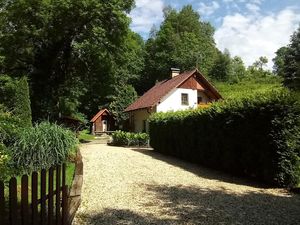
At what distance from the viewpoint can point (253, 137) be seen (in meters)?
13.5

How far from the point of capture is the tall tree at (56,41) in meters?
31.2

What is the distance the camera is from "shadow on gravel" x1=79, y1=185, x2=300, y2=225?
8477 mm

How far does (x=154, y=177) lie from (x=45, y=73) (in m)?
22.1

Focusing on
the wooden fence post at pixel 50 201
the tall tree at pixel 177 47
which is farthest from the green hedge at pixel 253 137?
the tall tree at pixel 177 47

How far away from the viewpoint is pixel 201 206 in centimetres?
973

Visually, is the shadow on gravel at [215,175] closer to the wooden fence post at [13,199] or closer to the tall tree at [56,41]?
the wooden fence post at [13,199]

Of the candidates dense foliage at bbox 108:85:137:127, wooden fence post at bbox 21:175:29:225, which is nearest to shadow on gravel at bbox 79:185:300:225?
wooden fence post at bbox 21:175:29:225

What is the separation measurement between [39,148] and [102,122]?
1889 inches

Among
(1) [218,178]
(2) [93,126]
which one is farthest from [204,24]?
(1) [218,178]

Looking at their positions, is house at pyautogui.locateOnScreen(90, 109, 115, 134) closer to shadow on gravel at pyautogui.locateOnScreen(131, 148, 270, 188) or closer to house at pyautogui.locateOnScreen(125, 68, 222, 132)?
house at pyautogui.locateOnScreen(125, 68, 222, 132)

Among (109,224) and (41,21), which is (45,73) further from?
(109,224)

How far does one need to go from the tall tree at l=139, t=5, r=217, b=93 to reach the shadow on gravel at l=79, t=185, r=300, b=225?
5401 cm

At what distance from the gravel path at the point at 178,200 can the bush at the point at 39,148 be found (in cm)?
123

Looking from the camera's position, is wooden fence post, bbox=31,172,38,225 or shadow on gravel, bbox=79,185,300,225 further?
shadow on gravel, bbox=79,185,300,225
